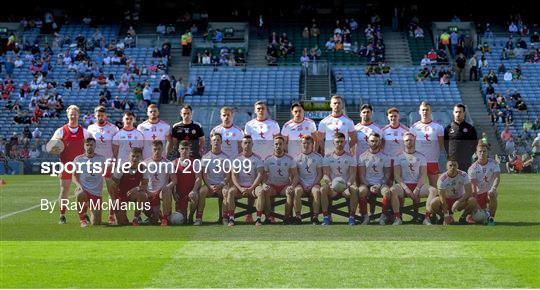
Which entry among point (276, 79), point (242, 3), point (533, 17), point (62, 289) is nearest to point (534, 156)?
point (276, 79)

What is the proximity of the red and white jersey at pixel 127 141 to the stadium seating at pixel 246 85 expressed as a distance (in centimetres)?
2413

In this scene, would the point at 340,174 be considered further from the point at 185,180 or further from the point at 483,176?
the point at 185,180

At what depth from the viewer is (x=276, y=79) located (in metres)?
44.4

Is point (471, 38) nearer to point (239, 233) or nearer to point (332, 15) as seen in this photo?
point (332, 15)

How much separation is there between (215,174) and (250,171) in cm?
55

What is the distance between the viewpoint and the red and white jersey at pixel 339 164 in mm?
15773

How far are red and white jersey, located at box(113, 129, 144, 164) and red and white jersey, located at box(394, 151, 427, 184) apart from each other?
422cm

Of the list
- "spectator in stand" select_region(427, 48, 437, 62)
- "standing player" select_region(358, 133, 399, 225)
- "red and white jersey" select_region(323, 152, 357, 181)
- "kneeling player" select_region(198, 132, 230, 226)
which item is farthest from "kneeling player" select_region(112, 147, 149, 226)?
"spectator in stand" select_region(427, 48, 437, 62)

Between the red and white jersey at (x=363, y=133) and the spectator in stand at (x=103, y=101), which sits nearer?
the red and white jersey at (x=363, y=133)

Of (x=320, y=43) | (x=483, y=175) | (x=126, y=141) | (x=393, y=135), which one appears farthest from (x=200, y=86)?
(x=483, y=175)

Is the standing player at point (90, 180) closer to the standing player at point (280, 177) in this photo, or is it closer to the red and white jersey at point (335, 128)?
the standing player at point (280, 177)

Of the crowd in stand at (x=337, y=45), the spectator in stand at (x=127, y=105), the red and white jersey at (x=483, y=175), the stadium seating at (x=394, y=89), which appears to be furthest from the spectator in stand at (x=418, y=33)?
the red and white jersey at (x=483, y=175)

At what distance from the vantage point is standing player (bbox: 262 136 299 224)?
Result: 616 inches

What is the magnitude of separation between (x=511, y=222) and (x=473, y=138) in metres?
1.62
